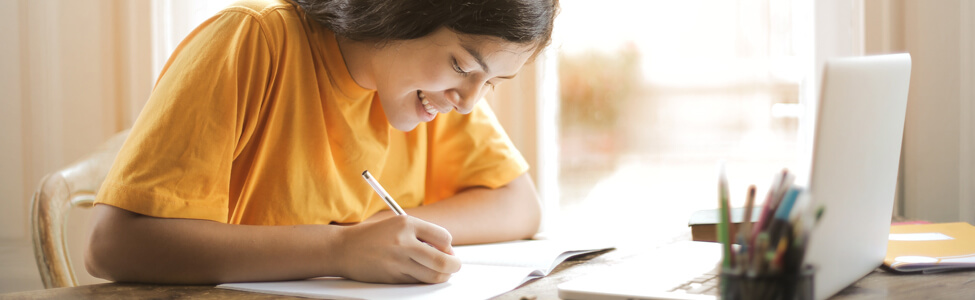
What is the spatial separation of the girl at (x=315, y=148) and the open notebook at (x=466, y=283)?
18 mm

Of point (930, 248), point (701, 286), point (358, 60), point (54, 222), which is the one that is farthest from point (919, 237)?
point (54, 222)

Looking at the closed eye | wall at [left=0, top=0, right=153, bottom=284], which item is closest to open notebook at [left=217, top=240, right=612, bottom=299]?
the closed eye

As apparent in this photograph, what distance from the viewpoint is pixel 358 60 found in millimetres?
1066

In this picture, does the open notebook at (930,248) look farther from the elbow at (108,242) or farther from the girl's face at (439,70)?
the elbow at (108,242)

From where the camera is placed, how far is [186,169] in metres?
0.85

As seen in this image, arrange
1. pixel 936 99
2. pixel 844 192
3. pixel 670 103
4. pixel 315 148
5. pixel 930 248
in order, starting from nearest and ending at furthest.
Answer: pixel 844 192
pixel 930 248
pixel 315 148
pixel 936 99
pixel 670 103

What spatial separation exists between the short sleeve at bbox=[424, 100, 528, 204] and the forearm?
0.46m

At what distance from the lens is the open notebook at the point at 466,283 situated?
763mm

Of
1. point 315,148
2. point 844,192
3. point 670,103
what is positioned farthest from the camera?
point 670,103

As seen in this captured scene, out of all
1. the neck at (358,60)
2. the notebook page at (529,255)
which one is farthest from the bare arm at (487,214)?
the neck at (358,60)

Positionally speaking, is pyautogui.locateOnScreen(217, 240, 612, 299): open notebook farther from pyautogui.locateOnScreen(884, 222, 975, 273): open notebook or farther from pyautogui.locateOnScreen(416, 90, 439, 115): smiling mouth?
pyautogui.locateOnScreen(884, 222, 975, 273): open notebook

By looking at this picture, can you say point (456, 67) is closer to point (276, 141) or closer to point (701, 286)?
point (276, 141)

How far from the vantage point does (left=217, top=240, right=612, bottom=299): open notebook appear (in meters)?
0.76

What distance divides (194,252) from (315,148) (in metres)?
0.26
